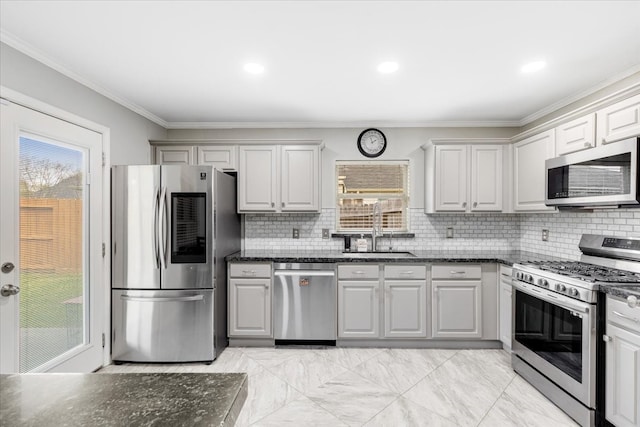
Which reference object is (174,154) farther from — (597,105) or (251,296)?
(597,105)

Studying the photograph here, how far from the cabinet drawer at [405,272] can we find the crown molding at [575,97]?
2019 millimetres

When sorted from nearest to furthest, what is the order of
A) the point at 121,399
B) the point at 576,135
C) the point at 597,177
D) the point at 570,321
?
1. the point at 121,399
2. the point at 570,321
3. the point at 597,177
4. the point at 576,135

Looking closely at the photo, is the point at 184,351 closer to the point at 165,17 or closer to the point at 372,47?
the point at 165,17

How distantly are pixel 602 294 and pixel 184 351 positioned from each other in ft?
10.5

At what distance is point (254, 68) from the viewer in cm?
259

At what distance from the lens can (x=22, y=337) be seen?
2.22m

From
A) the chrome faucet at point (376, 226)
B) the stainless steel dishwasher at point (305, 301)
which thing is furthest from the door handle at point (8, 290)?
the chrome faucet at point (376, 226)

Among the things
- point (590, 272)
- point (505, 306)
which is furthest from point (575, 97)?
point (505, 306)

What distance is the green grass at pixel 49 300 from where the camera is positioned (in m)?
2.25

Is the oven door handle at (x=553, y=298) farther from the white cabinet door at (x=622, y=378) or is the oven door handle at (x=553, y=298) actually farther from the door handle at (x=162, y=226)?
the door handle at (x=162, y=226)

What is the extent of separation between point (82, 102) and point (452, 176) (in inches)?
139

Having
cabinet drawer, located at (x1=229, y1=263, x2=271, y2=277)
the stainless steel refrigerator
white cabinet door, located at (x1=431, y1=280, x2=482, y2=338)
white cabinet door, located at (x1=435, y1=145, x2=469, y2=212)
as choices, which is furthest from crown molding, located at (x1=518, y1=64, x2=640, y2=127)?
the stainless steel refrigerator

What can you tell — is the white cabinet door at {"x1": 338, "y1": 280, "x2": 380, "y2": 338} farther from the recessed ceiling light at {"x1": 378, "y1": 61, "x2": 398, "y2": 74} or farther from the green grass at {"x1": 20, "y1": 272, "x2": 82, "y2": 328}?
the green grass at {"x1": 20, "y1": 272, "x2": 82, "y2": 328}

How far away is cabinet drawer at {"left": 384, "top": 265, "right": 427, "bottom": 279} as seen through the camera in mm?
3459
